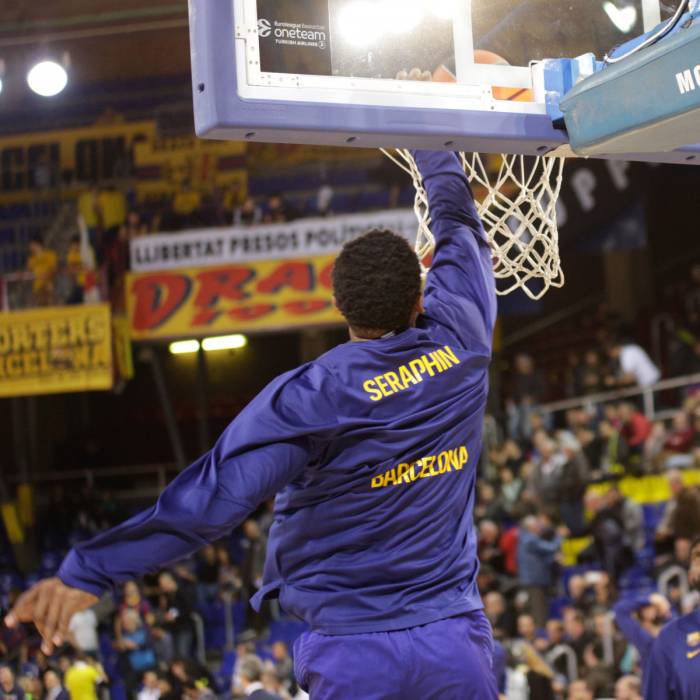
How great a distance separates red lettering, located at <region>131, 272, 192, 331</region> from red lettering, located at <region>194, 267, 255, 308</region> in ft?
0.65

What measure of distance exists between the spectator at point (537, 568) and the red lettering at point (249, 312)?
17.6ft

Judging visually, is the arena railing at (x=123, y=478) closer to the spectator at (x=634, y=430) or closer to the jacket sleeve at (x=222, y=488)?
the spectator at (x=634, y=430)

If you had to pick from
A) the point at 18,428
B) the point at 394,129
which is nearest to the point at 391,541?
the point at 394,129

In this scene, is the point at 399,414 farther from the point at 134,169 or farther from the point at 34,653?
the point at 134,169

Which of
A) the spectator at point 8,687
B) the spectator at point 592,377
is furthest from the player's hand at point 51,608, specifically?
the spectator at point 592,377

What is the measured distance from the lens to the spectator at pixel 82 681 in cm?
1162

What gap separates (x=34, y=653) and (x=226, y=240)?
6.29 m

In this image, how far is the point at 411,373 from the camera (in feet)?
9.66

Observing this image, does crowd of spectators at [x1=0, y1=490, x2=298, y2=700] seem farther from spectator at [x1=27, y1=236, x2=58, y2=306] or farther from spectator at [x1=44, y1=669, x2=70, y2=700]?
spectator at [x1=27, y1=236, x2=58, y2=306]

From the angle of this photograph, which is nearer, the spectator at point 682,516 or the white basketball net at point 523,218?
the white basketball net at point 523,218

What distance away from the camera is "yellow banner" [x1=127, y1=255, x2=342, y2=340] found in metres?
16.5

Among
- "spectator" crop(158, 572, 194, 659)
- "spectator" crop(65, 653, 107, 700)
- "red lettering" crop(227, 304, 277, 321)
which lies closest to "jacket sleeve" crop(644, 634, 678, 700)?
"spectator" crop(65, 653, 107, 700)

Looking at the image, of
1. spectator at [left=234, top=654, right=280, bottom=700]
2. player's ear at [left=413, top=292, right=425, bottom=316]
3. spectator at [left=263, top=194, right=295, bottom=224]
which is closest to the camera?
player's ear at [left=413, top=292, right=425, bottom=316]

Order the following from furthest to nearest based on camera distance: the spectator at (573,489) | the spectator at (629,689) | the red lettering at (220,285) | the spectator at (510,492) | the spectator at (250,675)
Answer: the red lettering at (220,285), the spectator at (510,492), the spectator at (573,489), the spectator at (250,675), the spectator at (629,689)
